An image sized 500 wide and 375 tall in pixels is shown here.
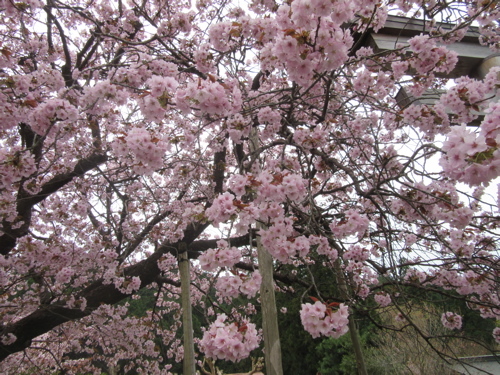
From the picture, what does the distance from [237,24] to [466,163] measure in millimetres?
2085

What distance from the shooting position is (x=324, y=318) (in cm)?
174

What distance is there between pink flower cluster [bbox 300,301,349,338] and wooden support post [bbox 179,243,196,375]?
3.32m

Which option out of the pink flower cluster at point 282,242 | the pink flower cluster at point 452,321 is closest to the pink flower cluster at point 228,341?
the pink flower cluster at point 282,242

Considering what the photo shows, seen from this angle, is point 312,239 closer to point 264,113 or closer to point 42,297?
point 264,113

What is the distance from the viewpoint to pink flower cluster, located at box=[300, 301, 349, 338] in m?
1.71

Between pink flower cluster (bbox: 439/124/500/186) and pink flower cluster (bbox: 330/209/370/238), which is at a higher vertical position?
pink flower cluster (bbox: 330/209/370/238)

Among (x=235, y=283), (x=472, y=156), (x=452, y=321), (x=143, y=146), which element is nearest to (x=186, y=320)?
(x=235, y=283)

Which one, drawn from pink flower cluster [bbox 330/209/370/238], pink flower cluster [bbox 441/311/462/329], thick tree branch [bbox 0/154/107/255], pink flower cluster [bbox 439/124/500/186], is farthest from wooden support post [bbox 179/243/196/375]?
pink flower cluster [bbox 439/124/500/186]

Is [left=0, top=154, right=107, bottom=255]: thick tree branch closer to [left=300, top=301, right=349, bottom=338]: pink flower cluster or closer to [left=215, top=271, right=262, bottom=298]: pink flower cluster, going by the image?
[left=215, top=271, right=262, bottom=298]: pink flower cluster

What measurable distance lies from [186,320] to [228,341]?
3.44 metres

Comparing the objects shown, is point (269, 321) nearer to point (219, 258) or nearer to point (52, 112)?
point (219, 258)

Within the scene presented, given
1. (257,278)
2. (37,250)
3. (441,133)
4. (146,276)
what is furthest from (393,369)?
(37,250)

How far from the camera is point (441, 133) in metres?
2.71

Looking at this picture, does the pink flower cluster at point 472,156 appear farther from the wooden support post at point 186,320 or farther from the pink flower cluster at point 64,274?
the pink flower cluster at point 64,274
